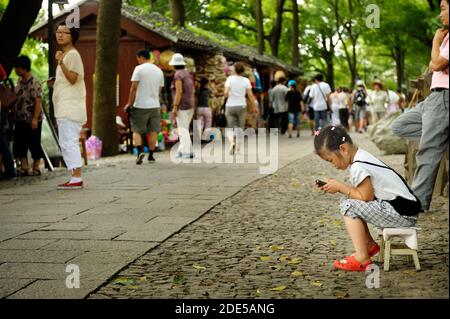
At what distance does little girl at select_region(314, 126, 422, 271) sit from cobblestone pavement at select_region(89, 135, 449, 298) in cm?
26

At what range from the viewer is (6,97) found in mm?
10906

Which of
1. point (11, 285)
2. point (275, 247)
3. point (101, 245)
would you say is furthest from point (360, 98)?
point (11, 285)

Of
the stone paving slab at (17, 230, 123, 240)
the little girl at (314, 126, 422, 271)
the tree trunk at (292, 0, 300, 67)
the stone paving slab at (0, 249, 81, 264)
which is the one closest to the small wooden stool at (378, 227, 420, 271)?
the little girl at (314, 126, 422, 271)

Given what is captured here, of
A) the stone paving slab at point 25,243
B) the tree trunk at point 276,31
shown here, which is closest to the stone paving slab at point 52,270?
the stone paving slab at point 25,243

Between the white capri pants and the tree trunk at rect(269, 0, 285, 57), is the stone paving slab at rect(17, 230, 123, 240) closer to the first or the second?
the white capri pants

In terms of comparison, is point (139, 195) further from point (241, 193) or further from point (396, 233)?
point (396, 233)

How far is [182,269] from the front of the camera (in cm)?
499

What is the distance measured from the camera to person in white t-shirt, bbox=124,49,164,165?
1330cm

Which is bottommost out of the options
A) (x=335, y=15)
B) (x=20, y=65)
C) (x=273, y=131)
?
(x=273, y=131)

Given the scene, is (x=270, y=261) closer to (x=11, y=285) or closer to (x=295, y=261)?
(x=295, y=261)

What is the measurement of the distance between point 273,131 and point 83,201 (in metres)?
19.6

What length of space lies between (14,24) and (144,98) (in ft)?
9.99
